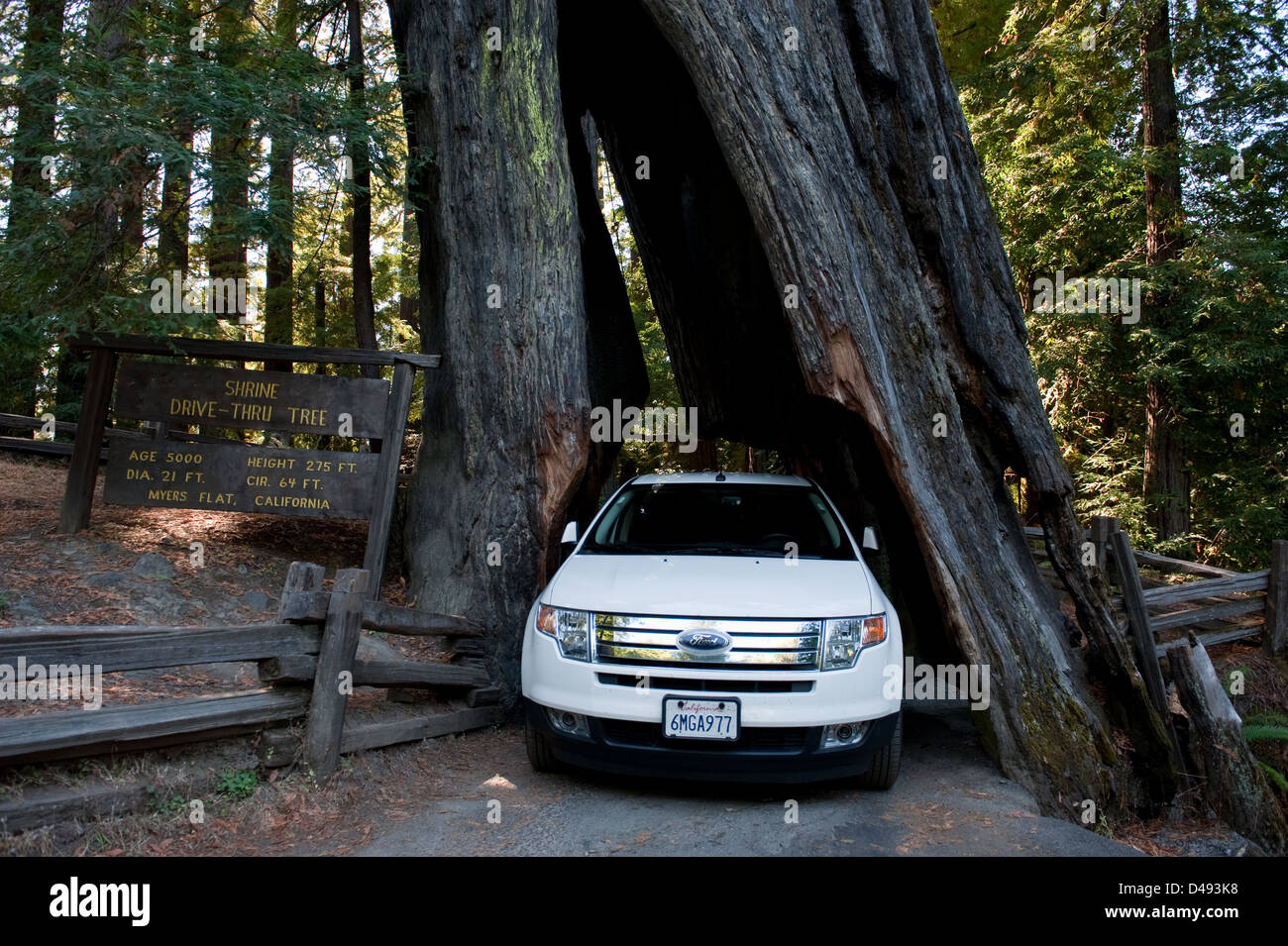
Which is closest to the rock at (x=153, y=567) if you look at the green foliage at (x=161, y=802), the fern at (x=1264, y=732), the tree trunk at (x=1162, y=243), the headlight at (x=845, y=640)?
the green foliage at (x=161, y=802)

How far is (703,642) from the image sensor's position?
5.12 meters

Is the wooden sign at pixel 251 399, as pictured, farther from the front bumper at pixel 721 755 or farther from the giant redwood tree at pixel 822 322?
the front bumper at pixel 721 755

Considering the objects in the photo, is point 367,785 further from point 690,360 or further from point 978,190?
point 690,360

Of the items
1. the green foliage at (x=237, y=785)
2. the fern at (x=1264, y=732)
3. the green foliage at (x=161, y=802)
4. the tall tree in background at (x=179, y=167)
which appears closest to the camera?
the green foliage at (x=161, y=802)

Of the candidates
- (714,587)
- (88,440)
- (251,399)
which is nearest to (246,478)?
(251,399)

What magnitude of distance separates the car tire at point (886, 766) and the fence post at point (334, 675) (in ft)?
10.6

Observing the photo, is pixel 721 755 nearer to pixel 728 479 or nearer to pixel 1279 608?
pixel 728 479

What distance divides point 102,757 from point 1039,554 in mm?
13529

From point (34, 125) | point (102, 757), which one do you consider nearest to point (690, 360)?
point (34, 125)

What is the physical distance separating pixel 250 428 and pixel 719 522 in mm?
4112

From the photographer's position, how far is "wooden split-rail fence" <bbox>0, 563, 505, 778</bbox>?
4.02m

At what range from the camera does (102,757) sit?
14.3 ft

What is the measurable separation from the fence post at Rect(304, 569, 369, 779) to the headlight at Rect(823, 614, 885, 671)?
281cm

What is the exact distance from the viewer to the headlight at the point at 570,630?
537 cm
